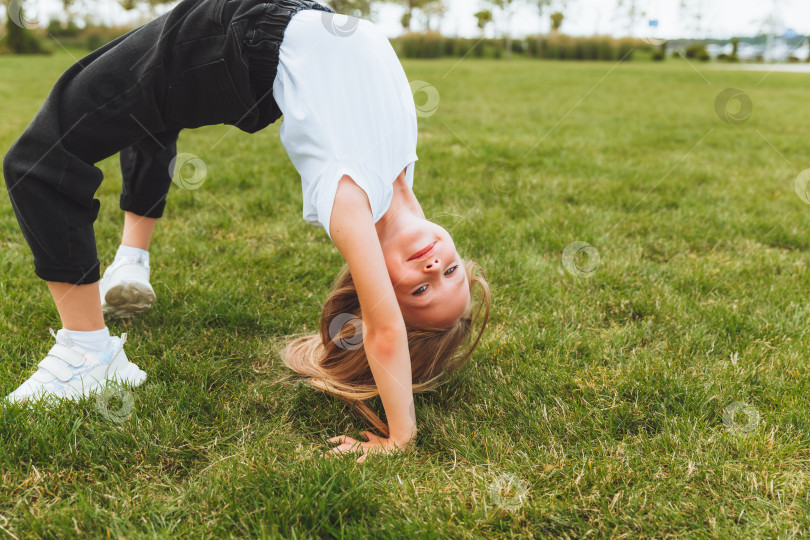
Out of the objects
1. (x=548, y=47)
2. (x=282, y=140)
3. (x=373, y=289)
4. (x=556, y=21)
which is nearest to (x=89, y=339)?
(x=282, y=140)

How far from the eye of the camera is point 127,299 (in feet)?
8.44

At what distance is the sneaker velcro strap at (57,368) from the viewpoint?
81.9 inches

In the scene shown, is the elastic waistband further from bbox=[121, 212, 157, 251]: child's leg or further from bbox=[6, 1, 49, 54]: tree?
bbox=[6, 1, 49, 54]: tree

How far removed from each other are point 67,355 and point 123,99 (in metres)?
0.84

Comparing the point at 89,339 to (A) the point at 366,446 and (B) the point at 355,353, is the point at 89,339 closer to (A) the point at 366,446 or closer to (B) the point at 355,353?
(B) the point at 355,353

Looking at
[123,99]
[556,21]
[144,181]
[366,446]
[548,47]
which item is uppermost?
[556,21]

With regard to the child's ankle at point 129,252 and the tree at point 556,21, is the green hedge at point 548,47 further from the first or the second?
the child's ankle at point 129,252

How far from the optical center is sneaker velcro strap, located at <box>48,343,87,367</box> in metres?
2.10

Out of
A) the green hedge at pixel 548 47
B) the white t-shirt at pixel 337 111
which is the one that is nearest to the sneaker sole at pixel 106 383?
the white t-shirt at pixel 337 111

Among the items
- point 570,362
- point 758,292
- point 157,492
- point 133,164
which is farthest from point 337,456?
point 758,292

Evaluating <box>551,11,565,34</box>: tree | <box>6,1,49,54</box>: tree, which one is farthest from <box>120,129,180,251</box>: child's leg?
<box>551,11,565,34</box>: tree

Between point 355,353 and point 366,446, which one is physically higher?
point 355,353

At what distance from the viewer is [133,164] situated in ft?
8.51

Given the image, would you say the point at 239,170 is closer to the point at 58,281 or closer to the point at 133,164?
the point at 133,164
